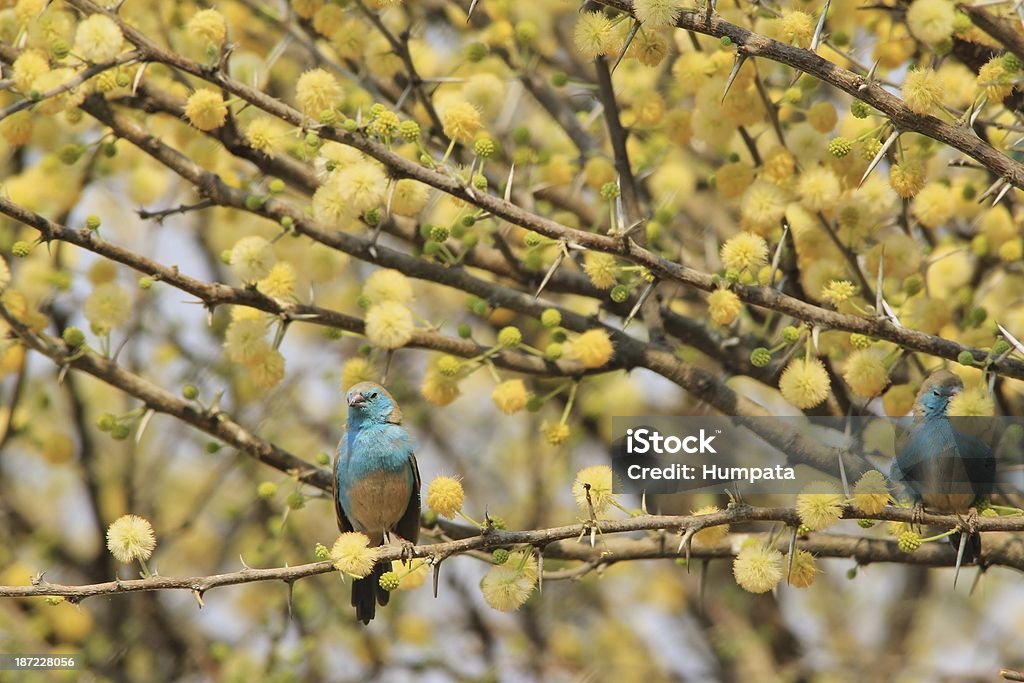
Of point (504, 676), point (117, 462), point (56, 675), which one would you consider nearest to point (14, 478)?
point (117, 462)

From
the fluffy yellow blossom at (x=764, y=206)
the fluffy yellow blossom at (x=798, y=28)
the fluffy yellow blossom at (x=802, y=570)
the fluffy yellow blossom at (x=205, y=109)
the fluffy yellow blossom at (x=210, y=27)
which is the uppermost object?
the fluffy yellow blossom at (x=210, y=27)

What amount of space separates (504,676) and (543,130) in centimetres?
373

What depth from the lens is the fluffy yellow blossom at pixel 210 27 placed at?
4.99 meters

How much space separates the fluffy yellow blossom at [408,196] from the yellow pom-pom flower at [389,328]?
401 millimetres

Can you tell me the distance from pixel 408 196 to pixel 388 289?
48cm

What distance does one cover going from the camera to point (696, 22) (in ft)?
13.1

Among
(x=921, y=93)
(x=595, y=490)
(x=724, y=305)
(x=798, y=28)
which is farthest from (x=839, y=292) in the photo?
(x=595, y=490)

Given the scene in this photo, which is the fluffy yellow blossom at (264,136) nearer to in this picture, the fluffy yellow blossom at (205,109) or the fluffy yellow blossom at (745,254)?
the fluffy yellow blossom at (205,109)

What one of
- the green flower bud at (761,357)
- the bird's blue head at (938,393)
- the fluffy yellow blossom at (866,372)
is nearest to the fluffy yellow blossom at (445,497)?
the green flower bud at (761,357)

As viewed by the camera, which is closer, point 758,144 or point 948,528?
point 948,528

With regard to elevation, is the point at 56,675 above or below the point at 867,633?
below

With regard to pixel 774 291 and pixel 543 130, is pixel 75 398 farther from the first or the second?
pixel 774 291

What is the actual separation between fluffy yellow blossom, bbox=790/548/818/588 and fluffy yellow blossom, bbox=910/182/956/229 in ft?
5.88

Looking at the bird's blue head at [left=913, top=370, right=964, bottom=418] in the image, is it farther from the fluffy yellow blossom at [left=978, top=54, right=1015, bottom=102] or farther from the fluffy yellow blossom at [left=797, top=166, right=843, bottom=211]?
the fluffy yellow blossom at [left=978, top=54, right=1015, bottom=102]
